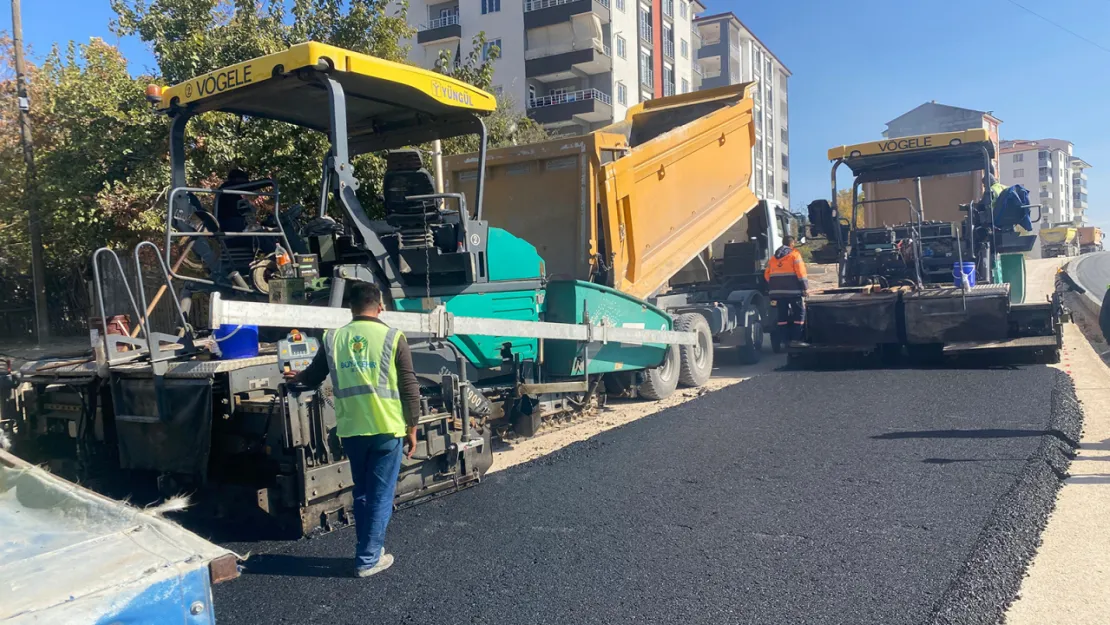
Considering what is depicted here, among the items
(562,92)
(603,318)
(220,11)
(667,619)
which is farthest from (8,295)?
(562,92)

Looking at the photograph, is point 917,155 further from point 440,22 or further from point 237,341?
point 440,22

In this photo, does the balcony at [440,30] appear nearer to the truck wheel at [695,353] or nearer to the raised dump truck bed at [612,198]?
the raised dump truck bed at [612,198]

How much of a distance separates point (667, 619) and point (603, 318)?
3.97m

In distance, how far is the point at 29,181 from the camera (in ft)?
39.4

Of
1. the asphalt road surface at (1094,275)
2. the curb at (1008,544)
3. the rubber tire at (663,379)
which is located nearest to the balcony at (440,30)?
the asphalt road surface at (1094,275)

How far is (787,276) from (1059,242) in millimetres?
38417

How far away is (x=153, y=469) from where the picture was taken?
436 centimetres

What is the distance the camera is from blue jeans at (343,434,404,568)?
3.60 metres

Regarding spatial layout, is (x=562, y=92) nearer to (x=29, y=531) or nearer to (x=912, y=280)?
(x=912, y=280)

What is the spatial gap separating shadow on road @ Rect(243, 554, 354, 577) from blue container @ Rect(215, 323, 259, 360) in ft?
3.44

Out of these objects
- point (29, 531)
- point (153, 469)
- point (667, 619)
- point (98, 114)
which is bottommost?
point (667, 619)

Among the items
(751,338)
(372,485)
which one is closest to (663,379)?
(751,338)

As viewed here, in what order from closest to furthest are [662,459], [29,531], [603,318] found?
[29,531], [662,459], [603,318]

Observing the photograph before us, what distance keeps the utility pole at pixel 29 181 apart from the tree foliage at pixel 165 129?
8.8 inches
